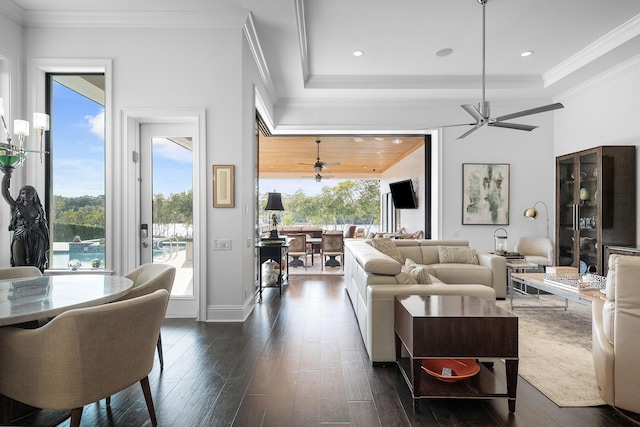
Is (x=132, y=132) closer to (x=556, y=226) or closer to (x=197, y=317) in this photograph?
(x=197, y=317)

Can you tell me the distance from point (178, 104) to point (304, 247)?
174 inches

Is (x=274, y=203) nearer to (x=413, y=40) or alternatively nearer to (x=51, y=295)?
(x=413, y=40)

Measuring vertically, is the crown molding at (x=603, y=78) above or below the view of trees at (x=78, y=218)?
above

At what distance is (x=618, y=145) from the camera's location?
4.78 m

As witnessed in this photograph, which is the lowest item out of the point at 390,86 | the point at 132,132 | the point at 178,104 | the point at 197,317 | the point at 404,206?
the point at 197,317

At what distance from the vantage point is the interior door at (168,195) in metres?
4.04

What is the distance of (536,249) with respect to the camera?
5.84m

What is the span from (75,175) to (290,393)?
3473 mm

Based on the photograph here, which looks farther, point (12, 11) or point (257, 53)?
point (257, 53)

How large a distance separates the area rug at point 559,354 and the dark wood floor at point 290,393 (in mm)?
126

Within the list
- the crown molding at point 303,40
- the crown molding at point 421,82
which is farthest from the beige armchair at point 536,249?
the crown molding at point 303,40

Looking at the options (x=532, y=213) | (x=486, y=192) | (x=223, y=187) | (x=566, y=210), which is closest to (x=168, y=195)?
(x=223, y=187)

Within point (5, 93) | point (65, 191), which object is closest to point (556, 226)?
point (65, 191)

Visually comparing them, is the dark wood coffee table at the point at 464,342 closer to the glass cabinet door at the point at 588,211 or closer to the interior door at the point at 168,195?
the interior door at the point at 168,195
